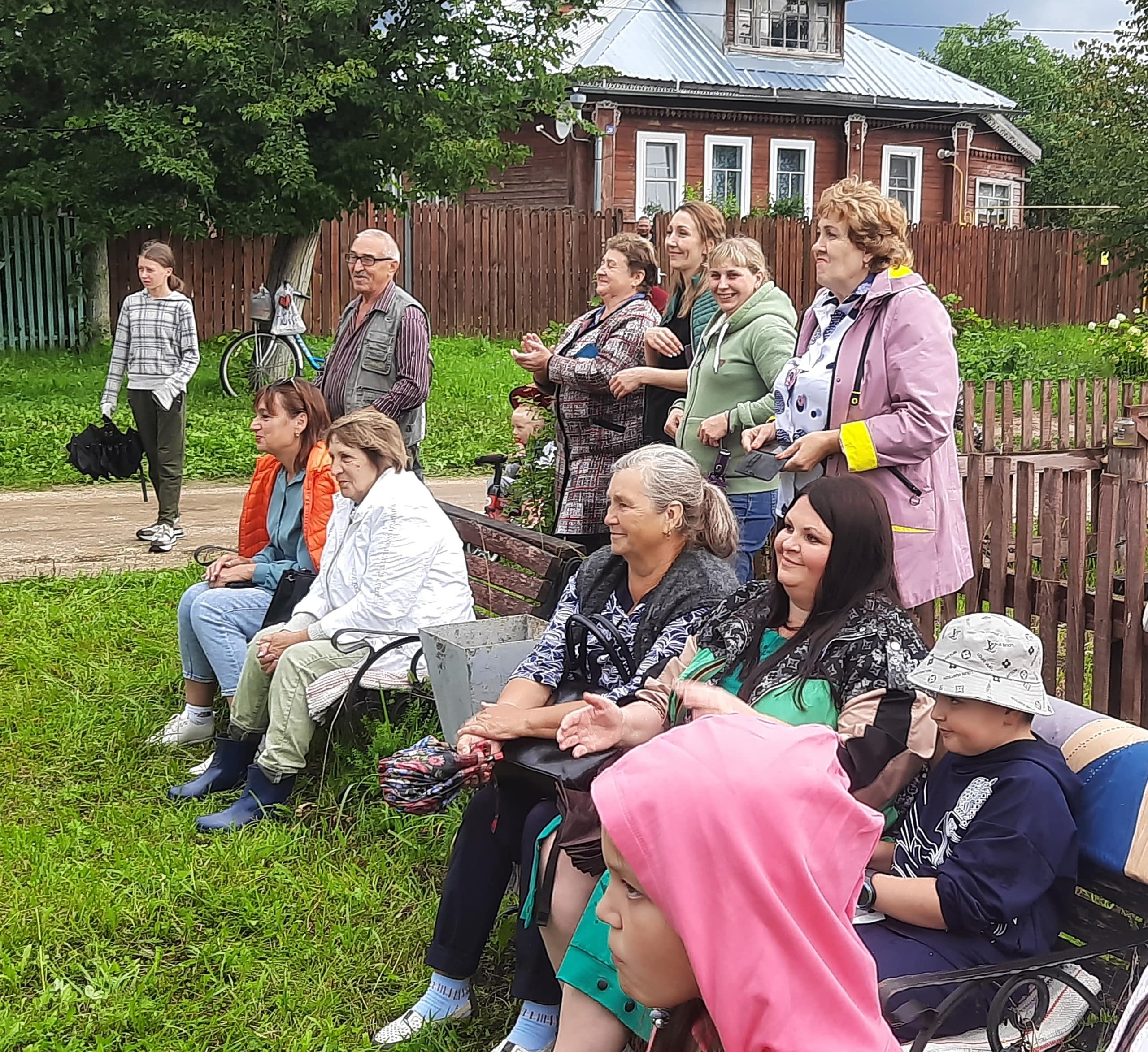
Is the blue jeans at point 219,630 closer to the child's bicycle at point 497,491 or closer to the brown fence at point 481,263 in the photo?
the child's bicycle at point 497,491

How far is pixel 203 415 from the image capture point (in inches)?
570

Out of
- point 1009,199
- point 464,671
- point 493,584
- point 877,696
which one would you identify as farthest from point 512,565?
point 1009,199

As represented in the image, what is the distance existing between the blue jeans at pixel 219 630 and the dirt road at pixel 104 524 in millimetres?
3148

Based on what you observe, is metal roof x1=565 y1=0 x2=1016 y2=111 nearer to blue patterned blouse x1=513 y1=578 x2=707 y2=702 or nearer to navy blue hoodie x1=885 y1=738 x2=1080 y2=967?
blue patterned blouse x1=513 y1=578 x2=707 y2=702

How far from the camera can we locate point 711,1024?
1.94 metres

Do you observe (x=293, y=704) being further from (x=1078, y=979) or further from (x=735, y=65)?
(x=735, y=65)

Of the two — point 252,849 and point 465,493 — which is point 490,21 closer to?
point 465,493

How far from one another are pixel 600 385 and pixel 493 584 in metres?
0.93

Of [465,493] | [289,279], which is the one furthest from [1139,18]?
[465,493]

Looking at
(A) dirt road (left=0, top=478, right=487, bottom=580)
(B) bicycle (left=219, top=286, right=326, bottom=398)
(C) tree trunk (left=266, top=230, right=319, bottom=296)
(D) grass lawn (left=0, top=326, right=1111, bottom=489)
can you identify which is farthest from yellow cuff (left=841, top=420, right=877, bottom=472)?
(C) tree trunk (left=266, top=230, right=319, bottom=296)

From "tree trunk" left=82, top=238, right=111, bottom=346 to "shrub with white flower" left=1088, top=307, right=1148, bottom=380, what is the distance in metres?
12.1

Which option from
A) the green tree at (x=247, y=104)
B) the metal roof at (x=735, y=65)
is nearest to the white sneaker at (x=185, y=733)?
the green tree at (x=247, y=104)

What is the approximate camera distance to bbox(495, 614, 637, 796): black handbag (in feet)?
11.4

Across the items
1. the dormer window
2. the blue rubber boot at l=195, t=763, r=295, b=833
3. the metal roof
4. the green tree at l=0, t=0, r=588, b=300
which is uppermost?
the dormer window
